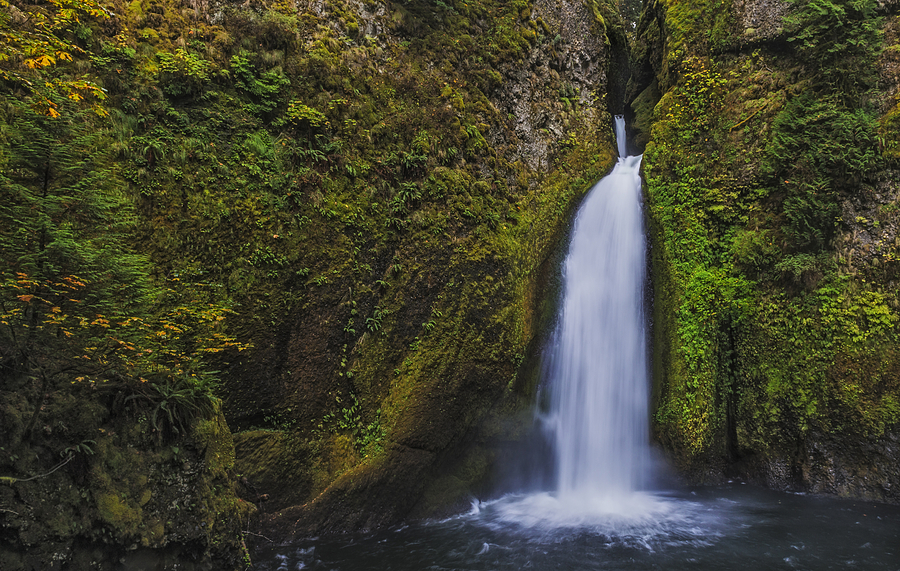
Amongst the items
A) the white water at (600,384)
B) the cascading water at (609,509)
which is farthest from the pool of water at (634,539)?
the white water at (600,384)

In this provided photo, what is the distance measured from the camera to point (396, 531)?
657cm

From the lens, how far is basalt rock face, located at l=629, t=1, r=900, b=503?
24.3 feet

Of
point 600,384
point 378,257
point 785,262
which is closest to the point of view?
point 378,257

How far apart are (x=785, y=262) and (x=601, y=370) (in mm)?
3790

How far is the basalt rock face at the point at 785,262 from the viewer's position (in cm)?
740

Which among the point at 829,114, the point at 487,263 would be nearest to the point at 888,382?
the point at 829,114

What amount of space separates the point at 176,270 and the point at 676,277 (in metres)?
8.54

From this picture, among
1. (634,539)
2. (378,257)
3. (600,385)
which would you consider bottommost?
(634,539)

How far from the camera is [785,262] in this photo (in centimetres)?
789

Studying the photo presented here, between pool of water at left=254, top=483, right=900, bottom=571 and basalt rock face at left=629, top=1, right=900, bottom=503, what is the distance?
0.96 m

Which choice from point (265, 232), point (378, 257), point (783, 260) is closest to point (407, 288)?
point (378, 257)

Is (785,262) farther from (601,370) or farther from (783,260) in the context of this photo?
(601,370)

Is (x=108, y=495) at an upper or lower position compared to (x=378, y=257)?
lower

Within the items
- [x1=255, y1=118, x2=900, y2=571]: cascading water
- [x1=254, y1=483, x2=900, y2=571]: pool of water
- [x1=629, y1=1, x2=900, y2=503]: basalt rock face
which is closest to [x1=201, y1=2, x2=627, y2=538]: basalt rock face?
[x1=254, y1=483, x2=900, y2=571]: pool of water
